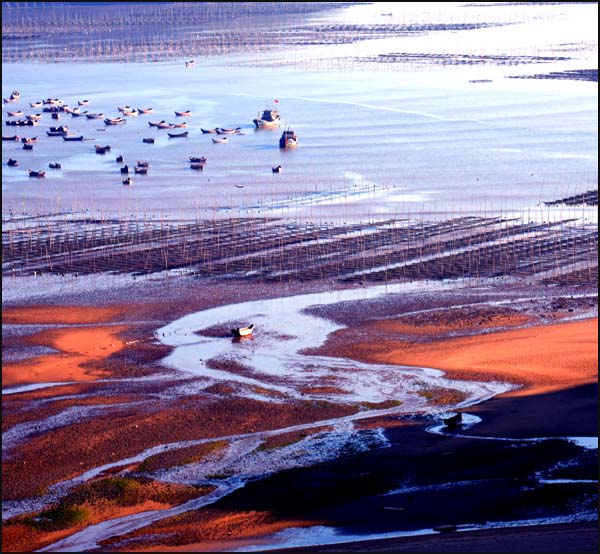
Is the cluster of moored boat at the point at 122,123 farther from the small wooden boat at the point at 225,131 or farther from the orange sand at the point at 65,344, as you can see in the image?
the orange sand at the point at 65,344

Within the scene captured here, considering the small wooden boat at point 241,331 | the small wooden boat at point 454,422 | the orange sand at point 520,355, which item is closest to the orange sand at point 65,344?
the small wooden boat at point 241,331

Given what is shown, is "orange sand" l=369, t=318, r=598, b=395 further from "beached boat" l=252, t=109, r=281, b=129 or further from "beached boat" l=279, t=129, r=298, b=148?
"beached boat" l=252, t=109, r=281, b=129

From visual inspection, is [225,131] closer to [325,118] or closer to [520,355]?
[325,118]

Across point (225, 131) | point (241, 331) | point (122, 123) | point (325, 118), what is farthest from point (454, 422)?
point (122, 123)

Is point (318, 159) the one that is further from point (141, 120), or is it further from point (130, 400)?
point (130, 400)

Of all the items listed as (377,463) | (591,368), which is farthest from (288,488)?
(591,368)

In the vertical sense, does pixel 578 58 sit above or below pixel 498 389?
above
